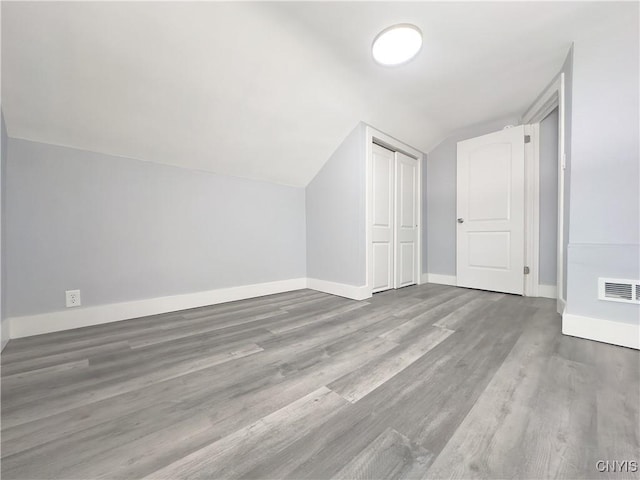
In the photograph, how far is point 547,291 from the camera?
2627 millimetres

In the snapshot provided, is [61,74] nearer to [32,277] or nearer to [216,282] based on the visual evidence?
[32,277]

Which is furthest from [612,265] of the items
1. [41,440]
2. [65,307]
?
[65,307]

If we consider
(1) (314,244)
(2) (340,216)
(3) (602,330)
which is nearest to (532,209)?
(3) (602,330)

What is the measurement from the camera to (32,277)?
1.67 m

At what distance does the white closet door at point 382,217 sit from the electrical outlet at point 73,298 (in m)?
2.55

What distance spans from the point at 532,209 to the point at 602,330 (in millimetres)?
1601

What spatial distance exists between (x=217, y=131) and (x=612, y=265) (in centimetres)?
295

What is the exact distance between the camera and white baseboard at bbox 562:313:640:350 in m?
1.42

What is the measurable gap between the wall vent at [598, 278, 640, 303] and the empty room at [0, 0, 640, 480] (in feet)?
0.04

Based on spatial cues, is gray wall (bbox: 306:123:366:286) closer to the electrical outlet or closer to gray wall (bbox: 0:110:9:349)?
the electrical outlet

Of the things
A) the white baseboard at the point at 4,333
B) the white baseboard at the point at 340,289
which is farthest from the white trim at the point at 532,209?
the white baseboard at the point at 4,333

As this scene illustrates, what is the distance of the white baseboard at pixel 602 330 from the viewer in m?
1.42

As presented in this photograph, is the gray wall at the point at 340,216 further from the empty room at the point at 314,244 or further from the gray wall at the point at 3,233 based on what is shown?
the gray wall at the point at 3,233

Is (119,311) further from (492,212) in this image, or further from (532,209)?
(532,209)
